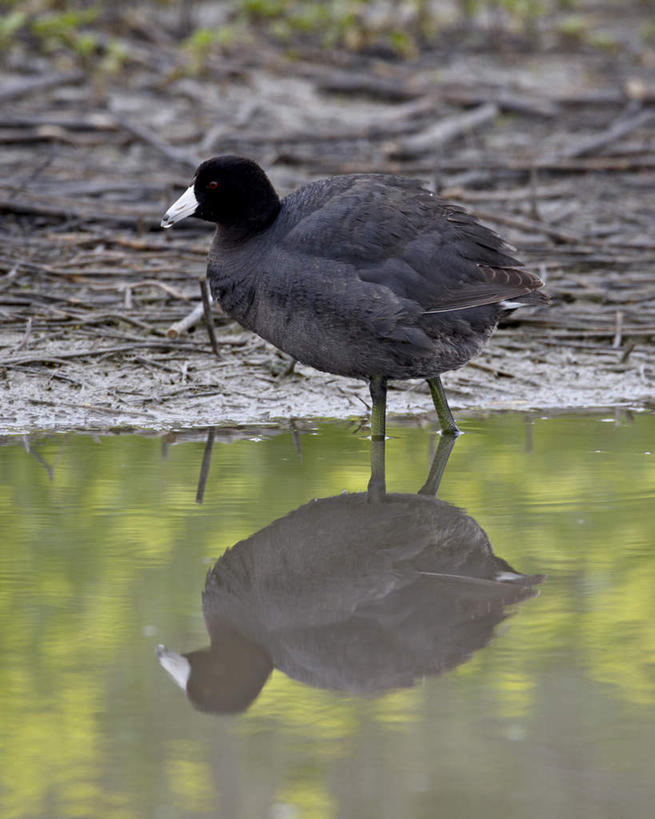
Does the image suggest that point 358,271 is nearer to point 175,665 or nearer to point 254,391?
point 254,391

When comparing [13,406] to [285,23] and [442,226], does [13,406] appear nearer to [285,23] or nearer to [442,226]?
[442,226]

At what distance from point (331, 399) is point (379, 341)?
4.34 feet

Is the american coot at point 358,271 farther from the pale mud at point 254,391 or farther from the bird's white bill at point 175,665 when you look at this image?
the bird's white bill at point 175,665

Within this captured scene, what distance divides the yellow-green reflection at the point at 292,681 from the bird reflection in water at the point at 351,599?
0.08 metres

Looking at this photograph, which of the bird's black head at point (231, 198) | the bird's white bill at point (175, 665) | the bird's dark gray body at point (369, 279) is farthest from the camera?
the bird's black head at point (231, 198)

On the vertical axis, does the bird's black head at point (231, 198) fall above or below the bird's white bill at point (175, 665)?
above

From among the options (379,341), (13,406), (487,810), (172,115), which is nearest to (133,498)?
(379,341)

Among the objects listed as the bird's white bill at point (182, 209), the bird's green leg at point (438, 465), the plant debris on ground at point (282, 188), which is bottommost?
the plant debris on ground at point (282, 188)

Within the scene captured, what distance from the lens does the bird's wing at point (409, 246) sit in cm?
564

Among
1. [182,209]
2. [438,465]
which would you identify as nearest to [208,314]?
[182,209]

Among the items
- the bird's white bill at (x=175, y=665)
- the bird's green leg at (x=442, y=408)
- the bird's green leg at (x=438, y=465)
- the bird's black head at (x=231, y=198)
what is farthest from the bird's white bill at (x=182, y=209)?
the bird's white bill at (x=175, y=665)

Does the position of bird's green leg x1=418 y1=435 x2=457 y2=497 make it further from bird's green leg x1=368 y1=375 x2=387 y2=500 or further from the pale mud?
the pale mud

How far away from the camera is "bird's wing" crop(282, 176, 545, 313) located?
564cm

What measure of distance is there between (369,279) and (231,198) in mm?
806
